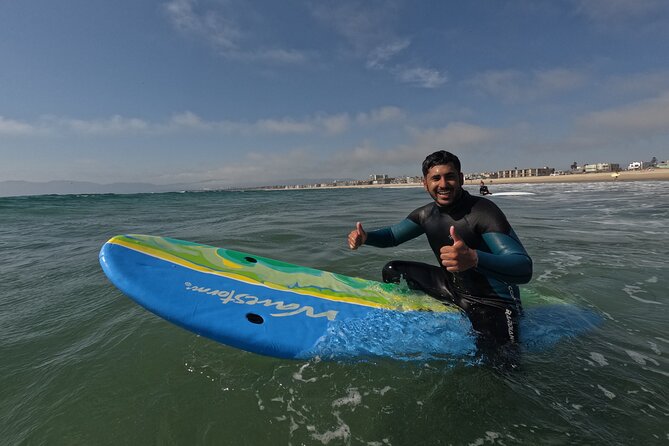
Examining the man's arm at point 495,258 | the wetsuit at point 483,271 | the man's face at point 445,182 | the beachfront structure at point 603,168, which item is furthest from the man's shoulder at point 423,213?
the beachfront structure at point 603,168

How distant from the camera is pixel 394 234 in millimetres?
3852

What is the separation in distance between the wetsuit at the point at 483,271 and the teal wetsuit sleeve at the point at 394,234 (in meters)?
0.13

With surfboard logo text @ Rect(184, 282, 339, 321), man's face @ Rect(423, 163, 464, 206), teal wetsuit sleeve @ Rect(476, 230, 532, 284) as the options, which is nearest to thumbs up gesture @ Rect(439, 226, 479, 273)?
teal wetsuit sleeve @ Rect(476, 230, 532, 284)

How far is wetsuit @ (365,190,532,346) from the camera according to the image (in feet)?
7.91

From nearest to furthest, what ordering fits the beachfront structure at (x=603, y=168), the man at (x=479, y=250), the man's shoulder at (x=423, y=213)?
the man at (x=479, y=250) → the man's shoulder at (x=423, y=213) → the beachfront structure at (x=603, y=168)

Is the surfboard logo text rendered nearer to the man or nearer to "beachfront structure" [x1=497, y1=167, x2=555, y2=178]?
the man

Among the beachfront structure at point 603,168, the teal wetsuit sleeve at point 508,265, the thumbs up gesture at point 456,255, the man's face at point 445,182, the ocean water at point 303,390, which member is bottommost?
the ocean water at point 303,390

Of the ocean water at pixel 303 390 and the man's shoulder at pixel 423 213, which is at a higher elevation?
the man's shoulder at pixel 423 213

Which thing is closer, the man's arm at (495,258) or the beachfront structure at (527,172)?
the man's arm at (495,258)

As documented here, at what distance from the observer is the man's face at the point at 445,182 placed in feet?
9.52

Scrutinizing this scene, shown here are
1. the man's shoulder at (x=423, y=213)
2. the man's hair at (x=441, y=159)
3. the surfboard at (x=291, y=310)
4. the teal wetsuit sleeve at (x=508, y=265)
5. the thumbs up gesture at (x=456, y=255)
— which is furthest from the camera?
the man's shoulder at (x=423, y=213)

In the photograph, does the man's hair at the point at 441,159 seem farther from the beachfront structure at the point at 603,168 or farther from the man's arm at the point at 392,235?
the beachfront structure at the point at 603,168

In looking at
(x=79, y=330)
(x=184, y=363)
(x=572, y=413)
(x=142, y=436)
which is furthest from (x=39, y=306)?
(x=572, y=413)

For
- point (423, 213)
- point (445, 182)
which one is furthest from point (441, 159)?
point (423, 213)
